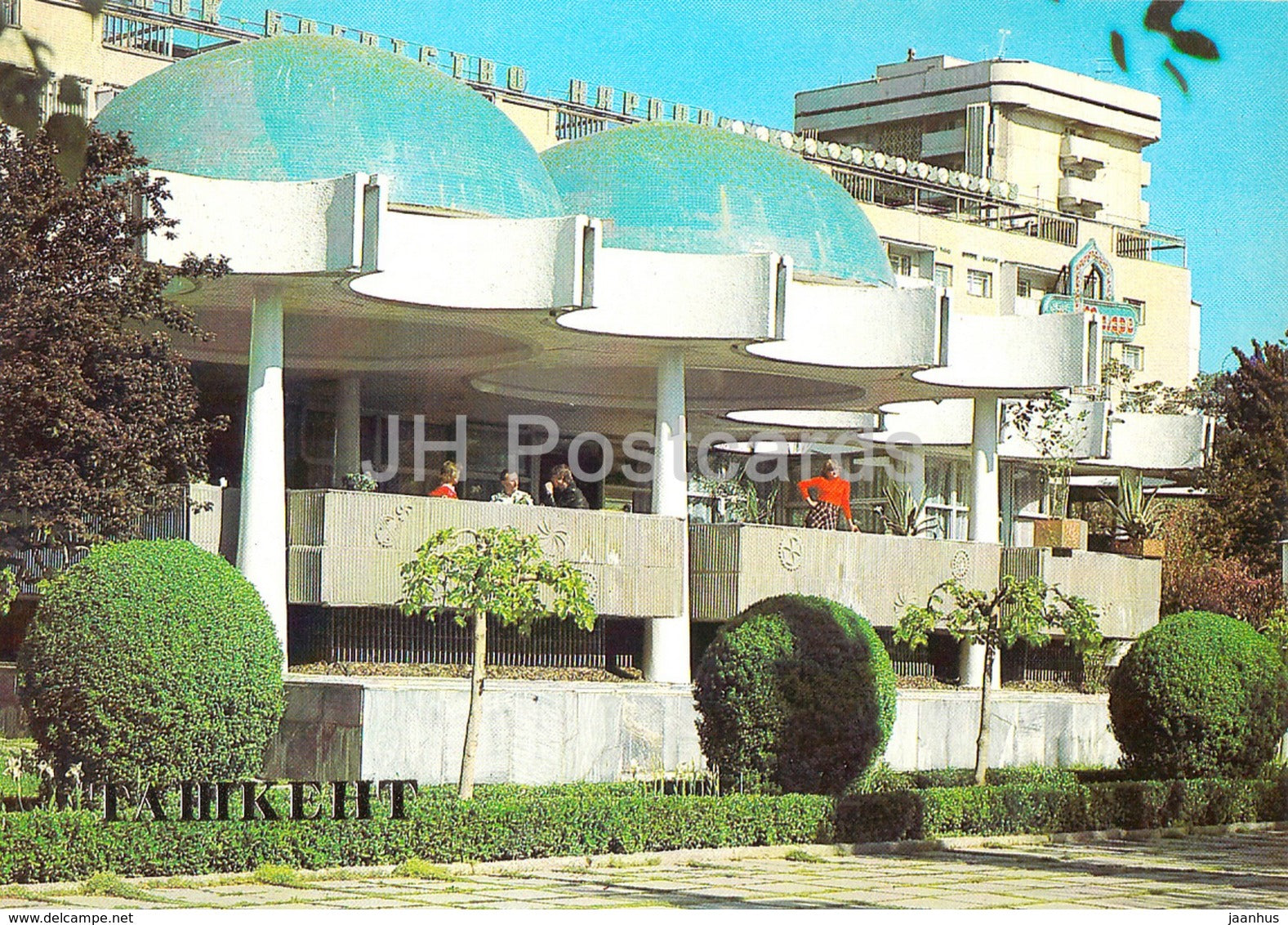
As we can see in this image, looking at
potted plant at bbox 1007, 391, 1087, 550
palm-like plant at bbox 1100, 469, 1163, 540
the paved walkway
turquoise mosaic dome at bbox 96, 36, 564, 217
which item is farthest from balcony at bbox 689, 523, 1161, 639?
the paved walkway

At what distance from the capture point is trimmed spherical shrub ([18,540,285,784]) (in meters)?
13.9

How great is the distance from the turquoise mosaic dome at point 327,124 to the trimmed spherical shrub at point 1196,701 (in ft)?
33.2

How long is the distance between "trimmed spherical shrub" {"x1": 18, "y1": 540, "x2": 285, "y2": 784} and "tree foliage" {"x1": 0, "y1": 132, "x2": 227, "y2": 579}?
17.4 ft

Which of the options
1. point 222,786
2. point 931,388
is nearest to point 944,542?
point 931,388

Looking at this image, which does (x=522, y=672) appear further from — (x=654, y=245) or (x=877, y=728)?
(x=877, y=728)

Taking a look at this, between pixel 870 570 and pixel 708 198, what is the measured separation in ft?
20.0

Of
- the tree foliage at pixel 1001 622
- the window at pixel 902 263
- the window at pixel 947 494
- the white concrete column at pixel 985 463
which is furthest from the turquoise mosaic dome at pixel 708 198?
Answer: the window at pixel 902 263

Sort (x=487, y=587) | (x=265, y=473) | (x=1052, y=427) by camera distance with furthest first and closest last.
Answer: (x=1052, y=427)
(x=265, y=473)
(x=487, y=587)

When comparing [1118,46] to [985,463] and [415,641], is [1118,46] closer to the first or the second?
[415,641]

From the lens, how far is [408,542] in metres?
23.3

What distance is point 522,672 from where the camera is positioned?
82.7 feet

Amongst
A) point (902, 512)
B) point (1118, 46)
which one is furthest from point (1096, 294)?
point (1118, 46)

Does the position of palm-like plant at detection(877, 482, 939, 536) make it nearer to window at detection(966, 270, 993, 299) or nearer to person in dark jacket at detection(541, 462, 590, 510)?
person in dark jacket at detection(541, 462, 590, 510)

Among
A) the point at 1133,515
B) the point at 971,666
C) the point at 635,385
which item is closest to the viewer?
the point at 971,666
